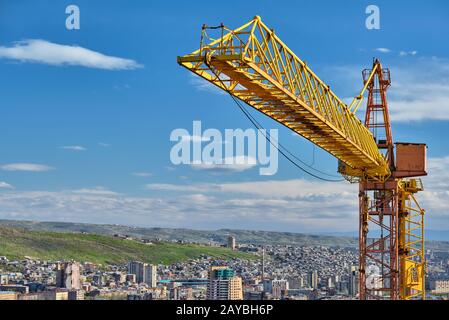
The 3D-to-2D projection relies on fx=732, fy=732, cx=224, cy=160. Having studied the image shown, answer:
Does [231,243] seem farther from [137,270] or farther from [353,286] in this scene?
[353,286]

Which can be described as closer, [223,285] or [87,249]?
[223,285]

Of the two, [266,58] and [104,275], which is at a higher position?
[266,58]

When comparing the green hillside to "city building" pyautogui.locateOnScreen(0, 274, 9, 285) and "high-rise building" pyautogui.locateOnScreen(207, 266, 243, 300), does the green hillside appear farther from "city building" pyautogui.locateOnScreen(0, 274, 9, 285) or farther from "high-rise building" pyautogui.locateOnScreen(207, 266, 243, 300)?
"high-rise building" pyautogui.locateOnScreen(207, 266, 243, 300)

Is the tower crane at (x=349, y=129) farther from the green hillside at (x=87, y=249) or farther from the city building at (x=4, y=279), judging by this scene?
the green hillside at (x=87, y=249)

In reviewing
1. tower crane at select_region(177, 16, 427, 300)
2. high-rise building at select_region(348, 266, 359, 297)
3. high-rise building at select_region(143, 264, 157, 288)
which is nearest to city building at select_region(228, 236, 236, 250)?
high-rise building at select_region(143, 264, 157, 288)

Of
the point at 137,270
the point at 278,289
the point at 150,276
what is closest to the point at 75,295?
the point at 278,289
